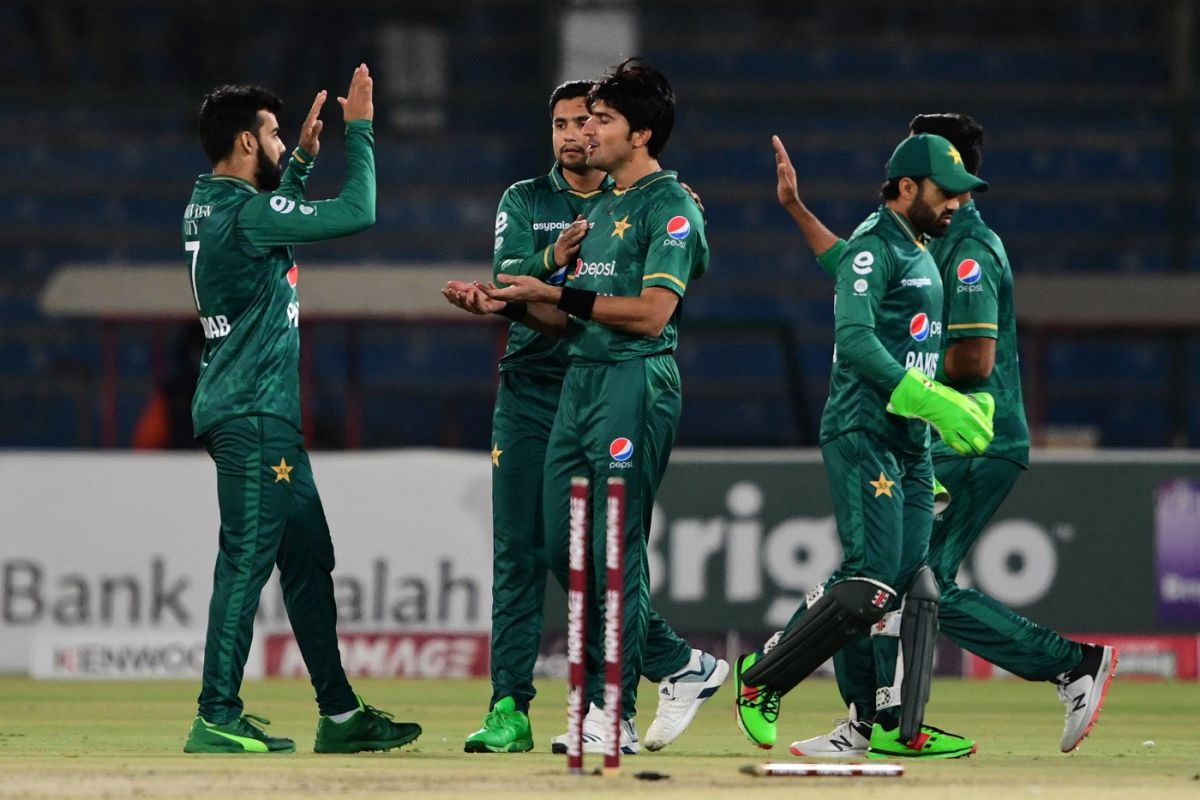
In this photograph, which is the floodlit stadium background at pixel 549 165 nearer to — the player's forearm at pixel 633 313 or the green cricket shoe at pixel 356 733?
the green cricket shoe at pixel 356 733

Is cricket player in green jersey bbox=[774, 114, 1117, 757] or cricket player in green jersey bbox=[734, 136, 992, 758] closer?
cricket player in green jersey bbox=[734, 136, 992, 758]

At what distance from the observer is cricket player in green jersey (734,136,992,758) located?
6848 mm

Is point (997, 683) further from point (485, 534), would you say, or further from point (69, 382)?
point (69, 382)

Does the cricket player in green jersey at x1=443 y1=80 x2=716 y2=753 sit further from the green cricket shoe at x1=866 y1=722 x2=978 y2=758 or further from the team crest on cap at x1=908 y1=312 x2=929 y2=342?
the team crest on cap at x1=908 y1=312 x2=929 y2=342

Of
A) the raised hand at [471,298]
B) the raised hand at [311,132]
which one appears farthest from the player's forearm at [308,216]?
the raised hand at [471,298]

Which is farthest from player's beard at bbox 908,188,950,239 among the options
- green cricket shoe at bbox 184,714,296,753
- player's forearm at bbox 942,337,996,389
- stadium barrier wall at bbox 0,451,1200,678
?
stadium barrier wall at bbox 0,451,1200,678

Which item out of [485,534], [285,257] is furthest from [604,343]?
[485,534]

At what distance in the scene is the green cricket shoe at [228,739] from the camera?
270 inches

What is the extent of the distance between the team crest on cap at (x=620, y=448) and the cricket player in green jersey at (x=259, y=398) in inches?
43.8

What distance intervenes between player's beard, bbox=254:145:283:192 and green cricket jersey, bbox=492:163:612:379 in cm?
78

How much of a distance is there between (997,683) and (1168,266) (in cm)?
910

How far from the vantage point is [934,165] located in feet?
23.4

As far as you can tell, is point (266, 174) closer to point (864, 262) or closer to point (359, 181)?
point (359, 181)

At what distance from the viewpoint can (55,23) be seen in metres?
20.6
